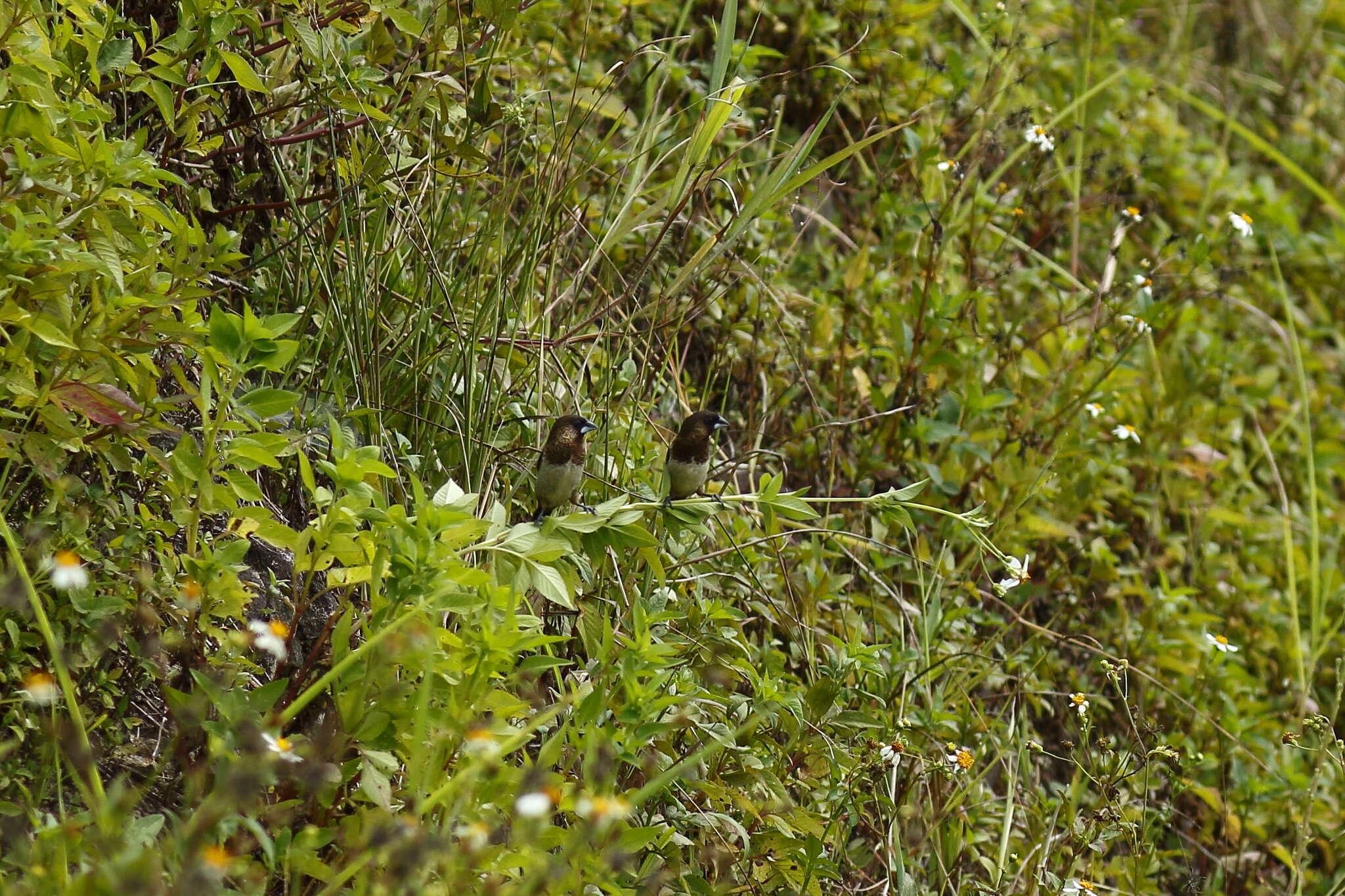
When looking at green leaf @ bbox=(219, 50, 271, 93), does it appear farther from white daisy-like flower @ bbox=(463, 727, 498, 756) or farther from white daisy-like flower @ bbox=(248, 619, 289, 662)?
white daisy-like flower @ bbox=(463, 727, 498, 756)

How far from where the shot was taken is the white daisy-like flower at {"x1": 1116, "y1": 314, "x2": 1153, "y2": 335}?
351 cm

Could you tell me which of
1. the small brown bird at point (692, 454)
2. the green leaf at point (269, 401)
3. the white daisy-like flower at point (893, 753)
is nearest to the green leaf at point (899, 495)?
the small brown bird at point (692, 454)

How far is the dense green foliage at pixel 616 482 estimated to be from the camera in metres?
1.78

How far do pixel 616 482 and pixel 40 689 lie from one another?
4.32ft

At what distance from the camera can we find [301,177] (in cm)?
278

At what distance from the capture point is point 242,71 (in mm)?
2176

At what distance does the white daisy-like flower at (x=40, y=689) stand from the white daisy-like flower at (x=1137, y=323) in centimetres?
284

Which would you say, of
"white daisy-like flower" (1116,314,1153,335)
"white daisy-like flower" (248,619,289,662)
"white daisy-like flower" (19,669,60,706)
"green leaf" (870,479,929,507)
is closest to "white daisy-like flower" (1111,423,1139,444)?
"white daisy-like flower" (1116,314,1153,335)

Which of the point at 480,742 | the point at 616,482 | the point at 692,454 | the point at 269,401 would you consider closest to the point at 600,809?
the point at 480,742

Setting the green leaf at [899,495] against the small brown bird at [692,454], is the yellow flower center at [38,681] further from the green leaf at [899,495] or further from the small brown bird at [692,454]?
the green leaf at [899,495]

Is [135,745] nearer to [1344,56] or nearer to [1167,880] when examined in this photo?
[1167,880]

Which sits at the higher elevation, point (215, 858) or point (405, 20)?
point (405, 20)

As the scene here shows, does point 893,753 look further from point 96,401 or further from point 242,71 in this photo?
point 242,71

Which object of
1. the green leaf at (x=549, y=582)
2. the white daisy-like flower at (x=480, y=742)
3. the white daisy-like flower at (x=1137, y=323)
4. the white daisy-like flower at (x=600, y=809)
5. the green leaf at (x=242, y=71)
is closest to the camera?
the white daisy-like flower at (x=600, y=809)
